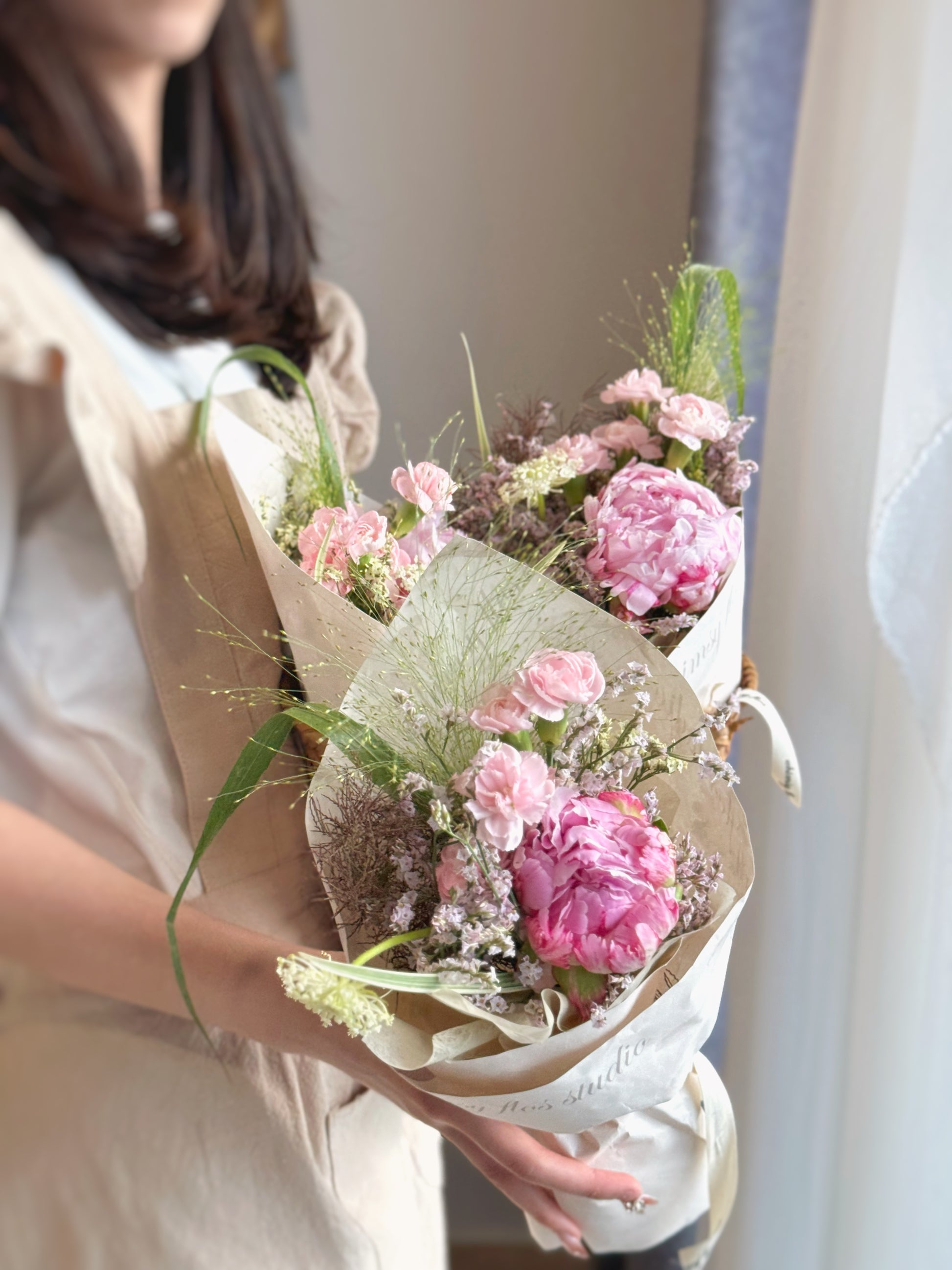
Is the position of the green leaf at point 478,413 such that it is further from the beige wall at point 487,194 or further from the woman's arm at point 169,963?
the woman's arm at point 169,963

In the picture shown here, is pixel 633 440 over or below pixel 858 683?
over

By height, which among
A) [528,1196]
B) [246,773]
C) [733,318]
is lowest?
[528,1196]

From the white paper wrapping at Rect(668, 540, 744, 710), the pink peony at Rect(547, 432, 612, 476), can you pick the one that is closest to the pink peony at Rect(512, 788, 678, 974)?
the white paper wrapping at Rect(668, 540, 744, 710)

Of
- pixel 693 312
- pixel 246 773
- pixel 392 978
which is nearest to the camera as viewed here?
pixel 392 978

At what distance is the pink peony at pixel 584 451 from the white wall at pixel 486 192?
0.19 feet

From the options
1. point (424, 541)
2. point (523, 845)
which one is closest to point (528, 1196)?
point (523, 845)

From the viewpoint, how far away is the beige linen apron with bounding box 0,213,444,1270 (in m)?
0.48

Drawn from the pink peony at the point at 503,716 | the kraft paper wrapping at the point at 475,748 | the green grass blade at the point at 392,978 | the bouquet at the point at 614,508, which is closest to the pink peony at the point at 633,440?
the bouquet at the point at 614,508

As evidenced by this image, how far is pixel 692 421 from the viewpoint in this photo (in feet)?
1.83

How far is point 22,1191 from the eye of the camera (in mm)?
507

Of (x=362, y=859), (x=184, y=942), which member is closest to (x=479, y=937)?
(x=362, y=859)

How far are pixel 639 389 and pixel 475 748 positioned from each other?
261mm

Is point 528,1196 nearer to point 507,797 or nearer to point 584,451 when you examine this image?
point 507,797

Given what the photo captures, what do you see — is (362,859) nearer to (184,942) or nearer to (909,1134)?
(184,942)
